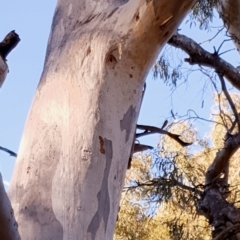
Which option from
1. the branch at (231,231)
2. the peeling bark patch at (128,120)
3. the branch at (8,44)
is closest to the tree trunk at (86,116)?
the peeling bark patch at (128,120)

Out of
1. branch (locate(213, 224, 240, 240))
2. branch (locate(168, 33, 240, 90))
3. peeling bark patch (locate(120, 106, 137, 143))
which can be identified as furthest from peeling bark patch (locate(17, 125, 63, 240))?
branch (locate(168, 33, 240, 90))

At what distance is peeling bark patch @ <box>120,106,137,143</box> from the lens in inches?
37.9

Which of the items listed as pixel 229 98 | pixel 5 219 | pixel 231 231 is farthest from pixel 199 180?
pixel 5 219

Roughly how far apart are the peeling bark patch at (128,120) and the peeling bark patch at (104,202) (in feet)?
0.21

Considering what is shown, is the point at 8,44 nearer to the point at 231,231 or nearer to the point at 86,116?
the point at 86,116

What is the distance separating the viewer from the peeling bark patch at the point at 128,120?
96cm

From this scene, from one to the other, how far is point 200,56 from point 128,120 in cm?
173

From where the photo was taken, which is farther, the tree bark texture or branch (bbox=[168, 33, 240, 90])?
branch (bbox=[168, 33, 240, 90])

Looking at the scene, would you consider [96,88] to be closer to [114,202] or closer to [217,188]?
[114,202]

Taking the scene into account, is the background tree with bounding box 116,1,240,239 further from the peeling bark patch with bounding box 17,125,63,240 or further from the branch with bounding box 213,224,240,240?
the peeling bark patch with bounding box 17,125,63,240

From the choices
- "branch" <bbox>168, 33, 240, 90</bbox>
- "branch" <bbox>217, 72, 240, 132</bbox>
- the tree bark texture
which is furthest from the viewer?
"branch" <bbox>168, 33, 240, 90</bbox>

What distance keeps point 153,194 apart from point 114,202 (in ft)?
4.79

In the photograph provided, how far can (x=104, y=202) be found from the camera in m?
0.86

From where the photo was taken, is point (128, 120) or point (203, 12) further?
point (203, 12)
